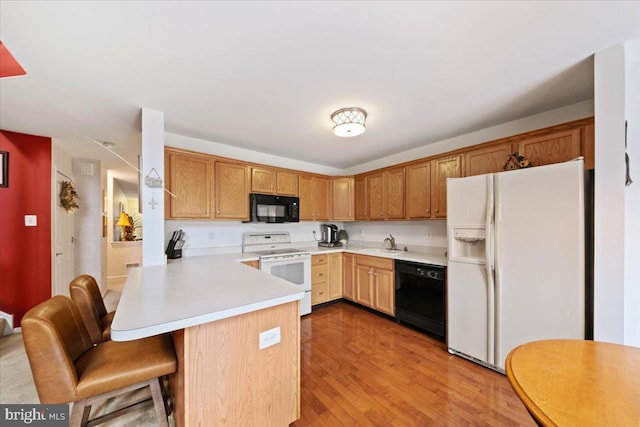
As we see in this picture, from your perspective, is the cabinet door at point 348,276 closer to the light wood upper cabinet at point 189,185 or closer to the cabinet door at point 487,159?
the cabinet door at point 487,159

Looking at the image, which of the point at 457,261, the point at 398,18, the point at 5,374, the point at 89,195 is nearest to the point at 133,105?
the point at 398,18

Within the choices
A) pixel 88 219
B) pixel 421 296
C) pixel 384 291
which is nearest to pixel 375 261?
pixel 384 291

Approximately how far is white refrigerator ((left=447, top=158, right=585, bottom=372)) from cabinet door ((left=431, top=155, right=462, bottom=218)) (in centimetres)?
45

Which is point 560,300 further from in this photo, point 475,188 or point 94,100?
point 94,100

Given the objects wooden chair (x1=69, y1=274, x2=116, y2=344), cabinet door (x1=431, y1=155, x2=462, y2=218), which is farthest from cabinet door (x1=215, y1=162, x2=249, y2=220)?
cabinet door (x1=431, y1=155, x2=462, y2=218)

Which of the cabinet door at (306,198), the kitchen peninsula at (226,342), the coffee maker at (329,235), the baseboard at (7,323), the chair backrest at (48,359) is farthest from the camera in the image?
the coffee maker at (329,235)

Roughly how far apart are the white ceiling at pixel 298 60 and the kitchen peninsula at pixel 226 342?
1.49 meters

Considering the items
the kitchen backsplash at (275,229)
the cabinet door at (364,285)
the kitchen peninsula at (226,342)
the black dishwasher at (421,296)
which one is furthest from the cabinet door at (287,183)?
the kitchen peninsula at (226,342)

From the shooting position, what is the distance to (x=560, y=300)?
1.76m

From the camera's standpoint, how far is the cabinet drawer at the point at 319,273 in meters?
3.53

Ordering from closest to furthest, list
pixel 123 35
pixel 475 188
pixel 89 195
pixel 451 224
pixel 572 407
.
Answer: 1. pixel 572 407
2. pixel 123 35
3. pixel 475 188
4. pixel 451 224
5. pixel 89 195

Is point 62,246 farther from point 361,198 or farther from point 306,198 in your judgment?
point 361,198

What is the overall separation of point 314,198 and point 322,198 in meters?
0.18

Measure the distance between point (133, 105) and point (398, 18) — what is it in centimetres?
234
